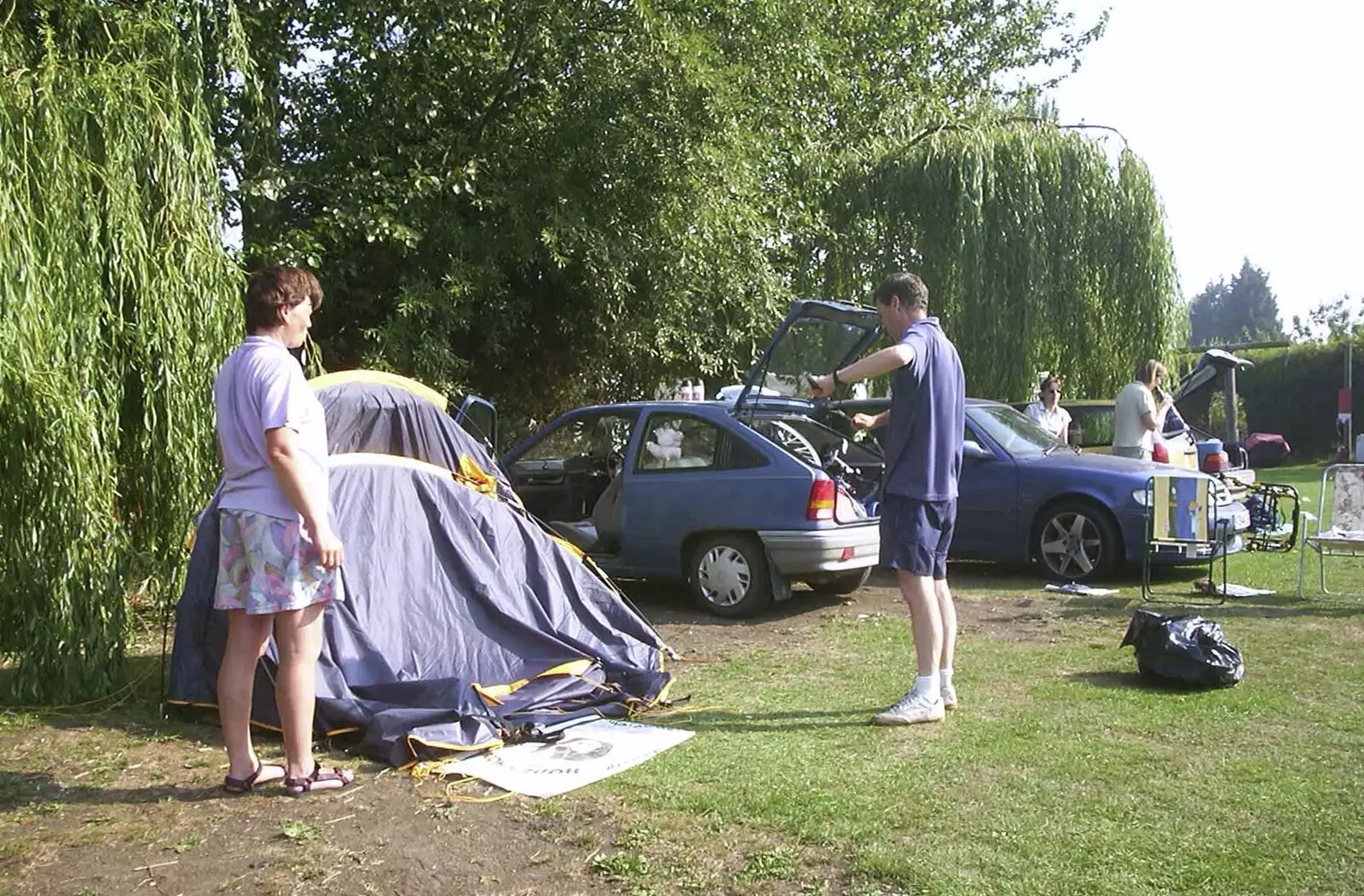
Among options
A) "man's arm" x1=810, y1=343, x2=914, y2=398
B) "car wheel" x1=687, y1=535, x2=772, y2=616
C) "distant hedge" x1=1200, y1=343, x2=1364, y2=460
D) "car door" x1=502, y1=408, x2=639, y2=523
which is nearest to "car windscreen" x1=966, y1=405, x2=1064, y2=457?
"car wheel" x1=687, y1=535, x2=772, y2=616

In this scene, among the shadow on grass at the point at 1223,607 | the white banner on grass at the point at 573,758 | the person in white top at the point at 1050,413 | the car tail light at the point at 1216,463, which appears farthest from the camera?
the car tail light at the point at 1216,463

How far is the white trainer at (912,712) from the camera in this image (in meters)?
5.65

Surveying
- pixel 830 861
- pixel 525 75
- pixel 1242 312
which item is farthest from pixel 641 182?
pixel 1242 312

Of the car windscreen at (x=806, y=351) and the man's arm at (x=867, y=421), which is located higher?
the car windscreen at (x=806, y=351)

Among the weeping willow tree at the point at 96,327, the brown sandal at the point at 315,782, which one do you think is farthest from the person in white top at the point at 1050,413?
the brown sandal at the point at 315,782

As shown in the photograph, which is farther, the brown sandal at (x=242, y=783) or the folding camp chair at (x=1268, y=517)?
the folding camp chair at (x=1268, y=517)

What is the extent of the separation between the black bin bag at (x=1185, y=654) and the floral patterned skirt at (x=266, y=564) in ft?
13.5

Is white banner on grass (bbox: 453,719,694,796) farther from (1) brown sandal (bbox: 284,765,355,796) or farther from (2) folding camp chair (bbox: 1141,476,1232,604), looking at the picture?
(2) folding camp chair (bbox: 1141,476,1232,604)

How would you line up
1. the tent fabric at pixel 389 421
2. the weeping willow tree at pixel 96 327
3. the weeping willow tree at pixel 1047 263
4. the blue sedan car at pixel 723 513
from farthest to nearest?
1. the weeping willow tree at pixel 1047 263
2. the blue sedan car at pixel 723 513
3. the tent fabric at pixel 389 421
4. the weeping willow tree at pixel 96 327

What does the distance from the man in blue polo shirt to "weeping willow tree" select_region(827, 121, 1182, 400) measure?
39.7 feet

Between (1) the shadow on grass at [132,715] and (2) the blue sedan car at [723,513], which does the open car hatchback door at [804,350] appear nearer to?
(2) the blue sedan car at [723,513]

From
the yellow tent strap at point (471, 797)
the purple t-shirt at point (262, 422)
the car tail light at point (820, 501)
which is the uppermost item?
the purple t-shirt at point (262, 422)

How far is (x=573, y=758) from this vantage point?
17.2ft

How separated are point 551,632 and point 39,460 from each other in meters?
2.56
